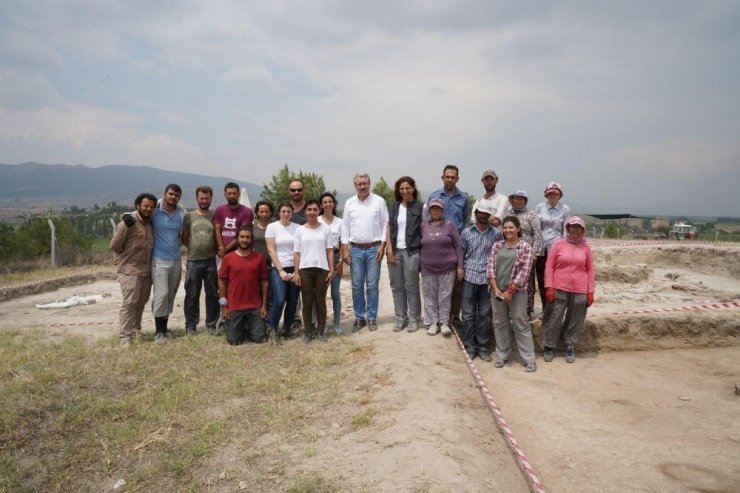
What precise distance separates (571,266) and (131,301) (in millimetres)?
5329

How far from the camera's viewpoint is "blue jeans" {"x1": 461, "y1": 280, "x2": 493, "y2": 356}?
5.28m

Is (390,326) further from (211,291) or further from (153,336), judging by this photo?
(153,336)

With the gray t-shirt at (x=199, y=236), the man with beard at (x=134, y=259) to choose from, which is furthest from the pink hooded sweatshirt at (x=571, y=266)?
the man with beard at (x=134, y=259)

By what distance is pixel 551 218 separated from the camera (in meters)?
5.55

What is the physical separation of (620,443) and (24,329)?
8072mm

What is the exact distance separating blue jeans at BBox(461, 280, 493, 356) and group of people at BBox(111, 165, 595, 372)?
13 mm

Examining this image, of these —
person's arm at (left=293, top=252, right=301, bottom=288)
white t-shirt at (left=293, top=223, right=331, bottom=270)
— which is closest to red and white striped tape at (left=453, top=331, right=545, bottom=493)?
white t-shirt at (left=293, top=223, right=331, bottom=270)

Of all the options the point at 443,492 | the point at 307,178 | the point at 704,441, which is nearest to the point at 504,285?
the point at 704,441

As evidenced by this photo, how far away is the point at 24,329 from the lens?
6926 millimetres

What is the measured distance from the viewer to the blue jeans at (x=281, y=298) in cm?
586

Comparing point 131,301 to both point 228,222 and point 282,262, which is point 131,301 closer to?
point 228,222

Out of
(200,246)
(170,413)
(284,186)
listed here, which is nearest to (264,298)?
(200,246)

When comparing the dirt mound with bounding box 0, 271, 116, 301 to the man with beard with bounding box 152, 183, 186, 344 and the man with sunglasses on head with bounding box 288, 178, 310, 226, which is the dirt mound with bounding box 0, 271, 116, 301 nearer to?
the man with beard with bounding box 152, 183, 186, 344

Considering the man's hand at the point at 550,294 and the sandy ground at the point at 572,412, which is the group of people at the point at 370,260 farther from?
the sandy ground at the point at 572,412
